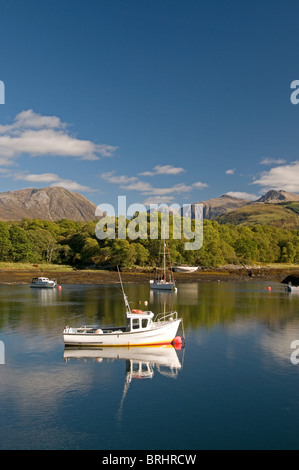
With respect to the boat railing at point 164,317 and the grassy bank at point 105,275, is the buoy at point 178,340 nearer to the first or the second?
the boat railing at point 164,317

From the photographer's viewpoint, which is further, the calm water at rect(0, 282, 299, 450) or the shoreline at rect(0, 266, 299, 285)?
the shoreline at rect(0, 266, 299, 285)

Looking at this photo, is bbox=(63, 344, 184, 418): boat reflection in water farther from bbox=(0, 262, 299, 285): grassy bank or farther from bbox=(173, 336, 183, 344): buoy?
bbox=(0, 262, 299, 285): grassy bank

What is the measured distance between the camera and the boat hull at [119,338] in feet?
129

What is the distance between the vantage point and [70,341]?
39.7m

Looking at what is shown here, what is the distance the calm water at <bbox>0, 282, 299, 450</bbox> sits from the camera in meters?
22.2

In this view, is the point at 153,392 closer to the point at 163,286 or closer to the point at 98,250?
the point at 163,286

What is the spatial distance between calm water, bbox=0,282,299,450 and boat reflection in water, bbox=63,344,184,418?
0.32ft

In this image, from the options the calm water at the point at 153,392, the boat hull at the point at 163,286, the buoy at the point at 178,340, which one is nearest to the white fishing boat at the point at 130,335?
the calm water at the point at 153,392

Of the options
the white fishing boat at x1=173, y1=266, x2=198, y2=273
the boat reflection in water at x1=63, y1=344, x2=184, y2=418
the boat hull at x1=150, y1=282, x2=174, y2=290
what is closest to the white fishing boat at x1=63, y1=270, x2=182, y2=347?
the boat reflection in water at x1=63, y1=344, x2=184, y2=418

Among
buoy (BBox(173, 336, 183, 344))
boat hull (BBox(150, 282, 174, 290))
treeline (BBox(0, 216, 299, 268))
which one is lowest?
buoy (BBox(173, 336, 183, 344))

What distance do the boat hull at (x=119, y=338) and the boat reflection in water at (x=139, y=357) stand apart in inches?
23.8

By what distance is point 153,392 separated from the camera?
2906 centimetres

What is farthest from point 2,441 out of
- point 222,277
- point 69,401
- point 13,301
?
point 222,277
